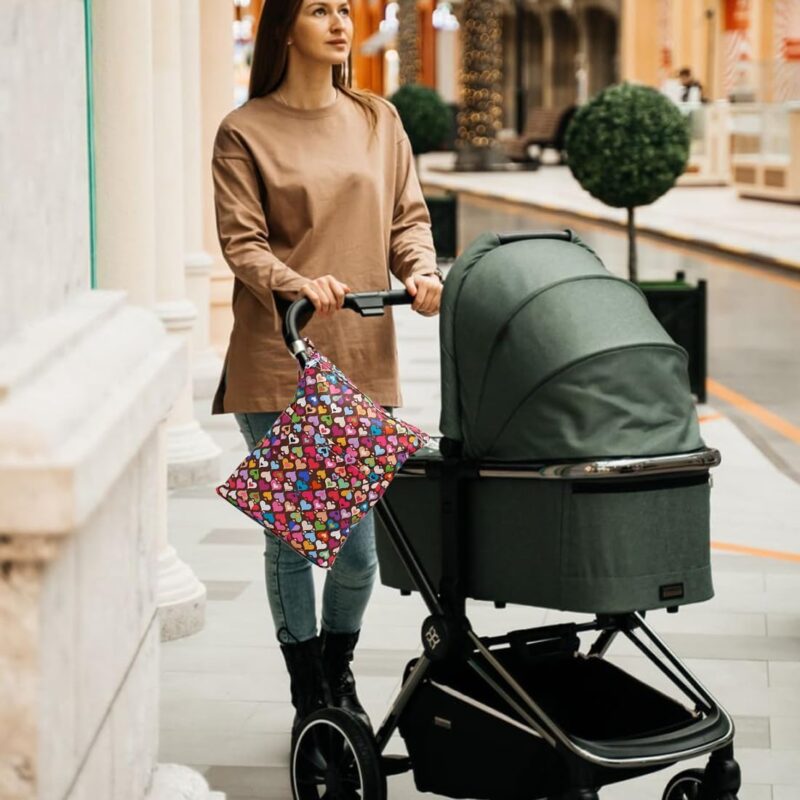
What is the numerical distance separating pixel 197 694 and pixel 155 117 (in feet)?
9.75

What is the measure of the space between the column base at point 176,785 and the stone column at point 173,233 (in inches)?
139

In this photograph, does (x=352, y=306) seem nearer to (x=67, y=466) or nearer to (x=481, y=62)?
(x=67, y=466)

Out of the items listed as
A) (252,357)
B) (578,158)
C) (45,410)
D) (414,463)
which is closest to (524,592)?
(414,463)

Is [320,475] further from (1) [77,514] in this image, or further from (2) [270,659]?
(2) [270,659]

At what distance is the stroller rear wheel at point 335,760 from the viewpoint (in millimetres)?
3477

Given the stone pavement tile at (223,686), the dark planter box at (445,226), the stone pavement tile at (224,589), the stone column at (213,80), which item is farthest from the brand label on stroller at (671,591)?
the dark planter box at (445,226)

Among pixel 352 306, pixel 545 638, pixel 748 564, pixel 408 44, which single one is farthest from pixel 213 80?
pixel 408 44

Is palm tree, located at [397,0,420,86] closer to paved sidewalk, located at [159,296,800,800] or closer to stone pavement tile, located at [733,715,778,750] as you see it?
paved sidewalk, located at [159,296,800,800]

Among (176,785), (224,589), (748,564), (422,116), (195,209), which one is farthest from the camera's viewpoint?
(422,116)

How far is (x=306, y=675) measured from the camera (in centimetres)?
393

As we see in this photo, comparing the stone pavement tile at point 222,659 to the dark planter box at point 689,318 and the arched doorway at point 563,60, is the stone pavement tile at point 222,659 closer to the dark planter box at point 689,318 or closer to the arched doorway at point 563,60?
the dark planter box at point 689,318

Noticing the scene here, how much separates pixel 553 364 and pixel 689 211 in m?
24.9

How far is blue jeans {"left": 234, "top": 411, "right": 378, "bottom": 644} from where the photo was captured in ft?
12.8

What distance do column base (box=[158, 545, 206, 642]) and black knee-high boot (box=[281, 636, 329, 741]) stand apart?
4.61ft
